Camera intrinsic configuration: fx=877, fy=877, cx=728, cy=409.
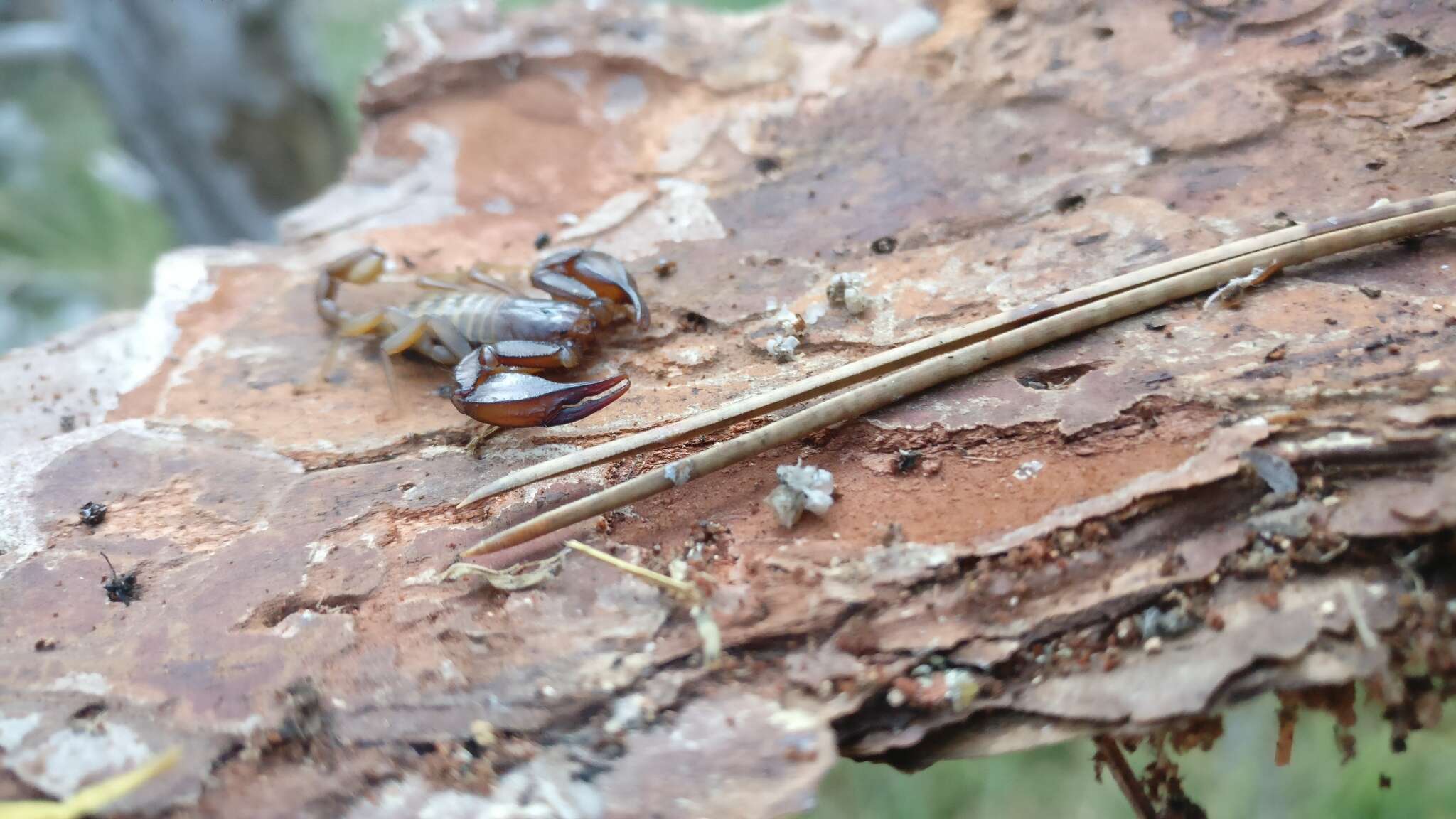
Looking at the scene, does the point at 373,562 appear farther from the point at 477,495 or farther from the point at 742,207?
the point at 742,207

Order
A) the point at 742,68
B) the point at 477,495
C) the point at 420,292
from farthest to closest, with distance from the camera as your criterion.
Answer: the point at 742,68
the point at 420,292
the point at 477,495

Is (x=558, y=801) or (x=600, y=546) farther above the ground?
(x=600, y=546)

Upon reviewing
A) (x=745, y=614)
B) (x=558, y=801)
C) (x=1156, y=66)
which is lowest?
(x=558, y=801)

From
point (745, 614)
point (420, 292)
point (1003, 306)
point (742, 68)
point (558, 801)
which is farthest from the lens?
point (742, 68)

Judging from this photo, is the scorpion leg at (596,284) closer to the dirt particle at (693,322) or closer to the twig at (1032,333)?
the dirt particle at (693,322)

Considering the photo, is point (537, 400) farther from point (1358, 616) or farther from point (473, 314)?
point (1358, 616)

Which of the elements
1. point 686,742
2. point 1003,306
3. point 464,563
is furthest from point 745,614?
point 1003,306

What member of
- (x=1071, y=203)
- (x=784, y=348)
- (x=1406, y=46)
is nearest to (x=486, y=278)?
(x=784, y=348)

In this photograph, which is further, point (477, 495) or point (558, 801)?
point (477, 495)
